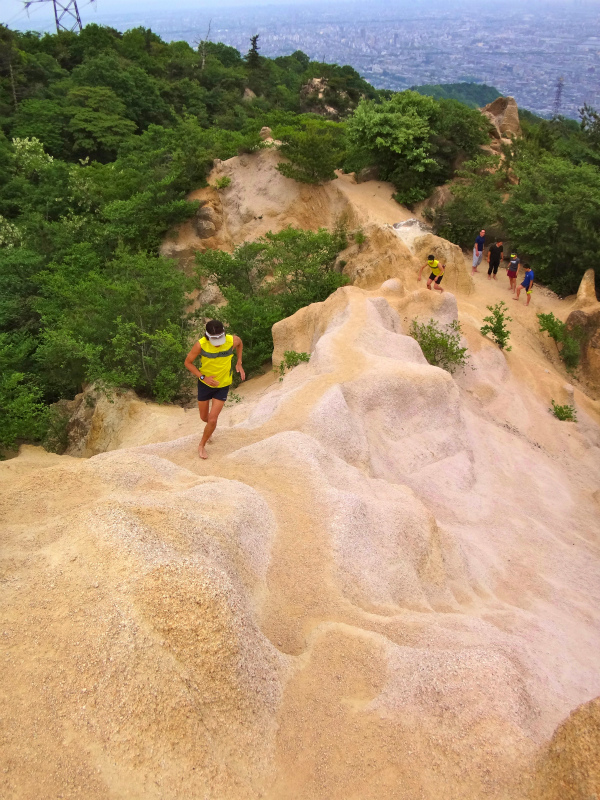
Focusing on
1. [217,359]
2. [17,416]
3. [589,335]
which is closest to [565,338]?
[589,335]

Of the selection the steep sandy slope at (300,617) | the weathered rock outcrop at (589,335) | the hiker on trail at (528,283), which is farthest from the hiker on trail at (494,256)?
the steep sandy slope at (300,617)

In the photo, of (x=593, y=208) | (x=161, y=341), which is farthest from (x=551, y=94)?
(x=161, y=341)

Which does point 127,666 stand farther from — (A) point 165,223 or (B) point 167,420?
(A) point 165,223

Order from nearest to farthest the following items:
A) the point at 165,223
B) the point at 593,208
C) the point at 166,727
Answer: the point at 166,727
the point at 593,208
the point at 165,223

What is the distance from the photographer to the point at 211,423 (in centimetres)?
780

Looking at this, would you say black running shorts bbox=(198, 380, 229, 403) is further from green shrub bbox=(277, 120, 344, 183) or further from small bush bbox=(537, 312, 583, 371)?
green shrub bbox=(277, 120, 344, 183)

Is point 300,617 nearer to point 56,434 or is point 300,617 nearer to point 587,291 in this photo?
point 56,434

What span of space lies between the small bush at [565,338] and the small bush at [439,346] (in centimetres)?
456

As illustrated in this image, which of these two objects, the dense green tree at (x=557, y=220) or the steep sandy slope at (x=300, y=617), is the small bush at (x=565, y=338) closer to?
the dense green tree at (x=557, y=220)

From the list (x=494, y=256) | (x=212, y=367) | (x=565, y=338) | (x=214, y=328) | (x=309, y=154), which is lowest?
(x=565, y=338)

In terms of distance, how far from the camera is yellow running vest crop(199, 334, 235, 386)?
24.7 ft

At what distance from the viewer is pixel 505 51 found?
630 ft

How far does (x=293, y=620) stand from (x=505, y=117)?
29.4 m

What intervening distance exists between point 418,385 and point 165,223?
16.0m
